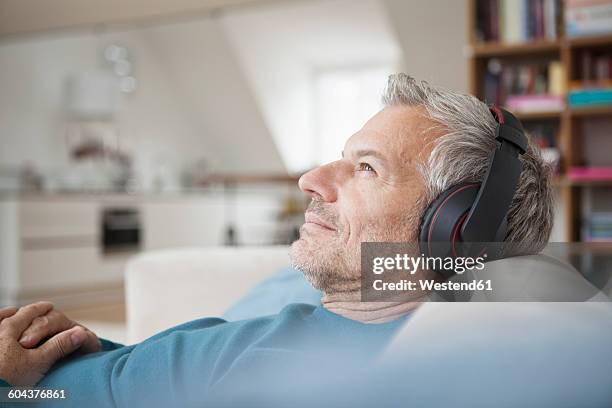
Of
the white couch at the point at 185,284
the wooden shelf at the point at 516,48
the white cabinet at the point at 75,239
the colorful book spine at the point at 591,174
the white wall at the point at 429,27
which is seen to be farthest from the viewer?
the white cabinet at the point at 75,239

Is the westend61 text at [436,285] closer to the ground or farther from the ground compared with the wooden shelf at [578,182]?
closer to the ground

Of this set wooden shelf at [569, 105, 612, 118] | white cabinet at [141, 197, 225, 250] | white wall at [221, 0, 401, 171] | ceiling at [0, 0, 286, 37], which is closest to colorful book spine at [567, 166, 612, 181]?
wooden shelf at [569, 105, 612, 118]

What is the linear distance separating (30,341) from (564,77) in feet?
9.27

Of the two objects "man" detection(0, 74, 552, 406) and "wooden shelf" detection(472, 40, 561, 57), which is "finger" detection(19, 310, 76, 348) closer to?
"man" detection(0, 74, 552, 406)

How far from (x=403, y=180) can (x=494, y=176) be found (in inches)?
3.8

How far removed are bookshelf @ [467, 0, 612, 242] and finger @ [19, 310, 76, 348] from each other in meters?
2.52

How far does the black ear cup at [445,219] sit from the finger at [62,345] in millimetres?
345

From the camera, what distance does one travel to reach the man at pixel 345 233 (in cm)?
60

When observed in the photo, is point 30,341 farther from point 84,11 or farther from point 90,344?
point 84,11

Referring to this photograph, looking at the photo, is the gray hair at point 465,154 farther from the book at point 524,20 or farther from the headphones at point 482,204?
the book at point 524,20

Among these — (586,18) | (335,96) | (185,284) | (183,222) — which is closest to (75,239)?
(183,222)

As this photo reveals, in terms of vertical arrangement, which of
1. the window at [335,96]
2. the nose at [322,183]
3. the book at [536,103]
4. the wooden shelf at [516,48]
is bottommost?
the nose at [322,183]

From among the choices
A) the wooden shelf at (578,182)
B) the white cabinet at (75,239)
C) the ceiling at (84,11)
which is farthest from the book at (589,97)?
the white cabinet at (75,239)

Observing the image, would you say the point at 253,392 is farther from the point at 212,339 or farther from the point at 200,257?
the point at 200,257
